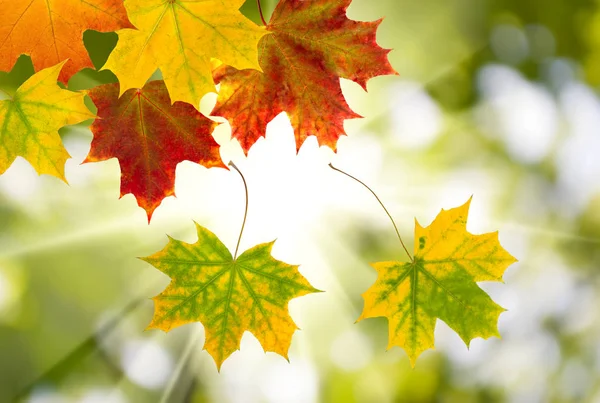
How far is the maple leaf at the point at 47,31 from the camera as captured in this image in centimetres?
85

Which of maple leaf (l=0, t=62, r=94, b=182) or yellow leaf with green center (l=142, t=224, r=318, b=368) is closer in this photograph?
maple leaf (l=0, t=62, r=94, b=182)

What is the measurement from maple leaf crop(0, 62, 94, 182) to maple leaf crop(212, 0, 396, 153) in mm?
272

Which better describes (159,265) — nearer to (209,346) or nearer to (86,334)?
(209,346)

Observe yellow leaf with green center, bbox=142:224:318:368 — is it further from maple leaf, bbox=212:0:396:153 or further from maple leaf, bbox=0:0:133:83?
maple leaf, bbox=0:0:133:83

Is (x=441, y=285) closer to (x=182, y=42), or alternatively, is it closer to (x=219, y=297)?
(x=219, y=297)

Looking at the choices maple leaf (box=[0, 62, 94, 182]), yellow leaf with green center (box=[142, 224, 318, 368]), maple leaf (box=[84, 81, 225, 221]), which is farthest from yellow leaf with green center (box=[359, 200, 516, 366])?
maple leaf (box=[0, 62, 94, 182])

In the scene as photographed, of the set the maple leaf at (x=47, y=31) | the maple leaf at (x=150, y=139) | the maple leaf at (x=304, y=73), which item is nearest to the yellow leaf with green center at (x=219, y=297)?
the maple leaf at (x=150, y=139)

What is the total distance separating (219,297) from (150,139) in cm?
32

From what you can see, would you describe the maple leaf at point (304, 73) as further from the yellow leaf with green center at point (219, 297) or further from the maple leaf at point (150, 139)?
the yellow leaf with green center at point (219, 297)

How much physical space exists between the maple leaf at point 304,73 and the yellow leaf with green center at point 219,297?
221mm

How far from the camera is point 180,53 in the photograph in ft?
2.56

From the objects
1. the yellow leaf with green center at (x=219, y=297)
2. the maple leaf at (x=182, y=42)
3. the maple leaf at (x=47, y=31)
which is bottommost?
the yellow leaf with green center at (x=219, y=297)

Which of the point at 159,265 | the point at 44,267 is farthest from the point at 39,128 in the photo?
the point at 44,267

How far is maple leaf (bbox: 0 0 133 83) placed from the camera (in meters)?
0.85
